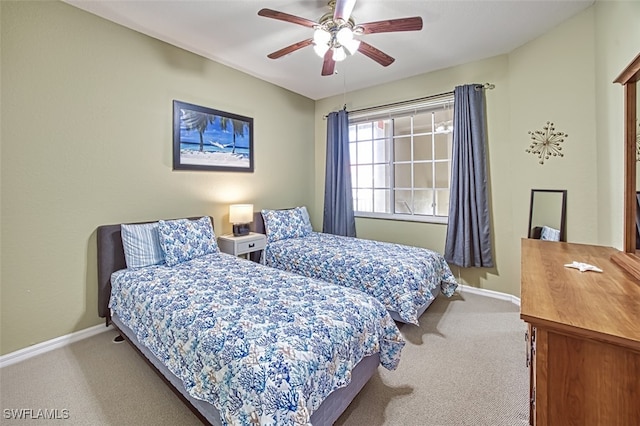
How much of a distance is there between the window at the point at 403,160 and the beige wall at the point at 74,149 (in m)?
2.30

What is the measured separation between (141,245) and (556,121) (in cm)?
400

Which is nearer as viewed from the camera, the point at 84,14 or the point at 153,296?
the point at 153,296

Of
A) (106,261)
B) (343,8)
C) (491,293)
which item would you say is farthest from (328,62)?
(491,293)

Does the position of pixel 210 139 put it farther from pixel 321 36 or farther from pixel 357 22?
pixel 357 22

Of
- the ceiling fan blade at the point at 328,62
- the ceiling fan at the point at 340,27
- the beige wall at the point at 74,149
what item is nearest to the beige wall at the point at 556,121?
the ceiling fan at the point at 340,27

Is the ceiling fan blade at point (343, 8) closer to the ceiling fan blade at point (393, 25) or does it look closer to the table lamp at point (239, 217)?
the ceiling fan blade at point (393, 25)

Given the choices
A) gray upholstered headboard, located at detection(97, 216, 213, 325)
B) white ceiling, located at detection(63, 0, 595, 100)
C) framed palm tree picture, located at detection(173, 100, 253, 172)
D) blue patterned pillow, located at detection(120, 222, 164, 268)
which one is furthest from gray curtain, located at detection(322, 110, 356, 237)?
gray upholstered headboard, located at detection(97, 216, 213, 325)

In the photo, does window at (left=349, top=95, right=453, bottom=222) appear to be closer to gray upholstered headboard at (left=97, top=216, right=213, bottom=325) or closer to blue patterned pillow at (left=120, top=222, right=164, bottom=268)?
blue patterned pillow at (left=120, top=222, right=164, bottom=268)

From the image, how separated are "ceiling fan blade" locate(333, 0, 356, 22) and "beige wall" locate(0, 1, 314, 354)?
197 cm

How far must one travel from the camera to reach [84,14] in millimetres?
2373

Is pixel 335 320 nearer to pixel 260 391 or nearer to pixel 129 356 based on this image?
pixel 260 391

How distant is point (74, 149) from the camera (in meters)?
→ 2.36

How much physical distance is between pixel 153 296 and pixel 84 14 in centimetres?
245

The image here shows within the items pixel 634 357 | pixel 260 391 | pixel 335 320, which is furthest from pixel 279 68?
pixel 634 357
